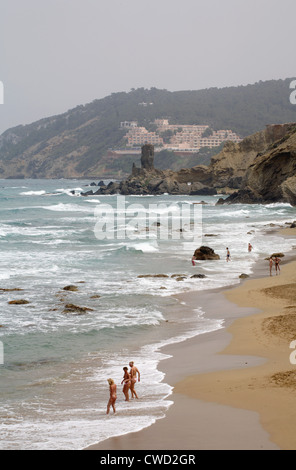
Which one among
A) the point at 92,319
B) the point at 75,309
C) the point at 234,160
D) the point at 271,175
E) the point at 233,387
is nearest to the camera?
the point at 233,387

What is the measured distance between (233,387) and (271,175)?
216ft

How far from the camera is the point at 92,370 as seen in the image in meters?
14.1

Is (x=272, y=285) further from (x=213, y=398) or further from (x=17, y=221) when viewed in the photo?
(x=17, y=221)

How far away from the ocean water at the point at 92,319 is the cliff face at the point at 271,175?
27577mm

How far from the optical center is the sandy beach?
9.08 meters

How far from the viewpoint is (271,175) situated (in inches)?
2972
